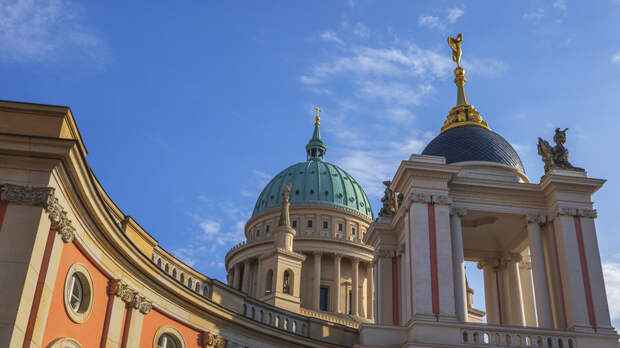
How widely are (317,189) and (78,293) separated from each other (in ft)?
205

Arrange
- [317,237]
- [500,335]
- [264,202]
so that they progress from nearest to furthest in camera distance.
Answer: [500,335], [317,237], [264,202]

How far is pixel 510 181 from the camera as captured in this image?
28281mm

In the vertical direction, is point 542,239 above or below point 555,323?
above

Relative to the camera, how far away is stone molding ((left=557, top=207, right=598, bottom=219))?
26.7 metres

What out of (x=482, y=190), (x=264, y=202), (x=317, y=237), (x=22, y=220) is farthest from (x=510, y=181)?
(x=264, y=202)

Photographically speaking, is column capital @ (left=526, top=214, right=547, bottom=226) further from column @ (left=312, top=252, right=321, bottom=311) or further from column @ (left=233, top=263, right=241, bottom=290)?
column @ (left=233, top=263, right=241, bottom=290)

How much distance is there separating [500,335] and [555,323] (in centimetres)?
305

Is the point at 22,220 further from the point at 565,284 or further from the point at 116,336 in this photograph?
the point at 565,284

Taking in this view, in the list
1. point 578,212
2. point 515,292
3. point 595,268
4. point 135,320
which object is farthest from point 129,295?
point 515,292

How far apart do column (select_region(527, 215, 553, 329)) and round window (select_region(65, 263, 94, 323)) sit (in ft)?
55.2

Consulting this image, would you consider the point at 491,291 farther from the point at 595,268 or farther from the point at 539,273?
the point at 595,268

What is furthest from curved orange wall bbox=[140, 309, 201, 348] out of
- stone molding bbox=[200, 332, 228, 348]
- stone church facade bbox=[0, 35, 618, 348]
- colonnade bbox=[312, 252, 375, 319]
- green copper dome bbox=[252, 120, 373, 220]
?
green copper dome bbox=[252, 120, 373, 220]

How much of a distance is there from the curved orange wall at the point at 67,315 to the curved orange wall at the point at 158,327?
2.14 m

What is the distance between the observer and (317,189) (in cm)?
8075
